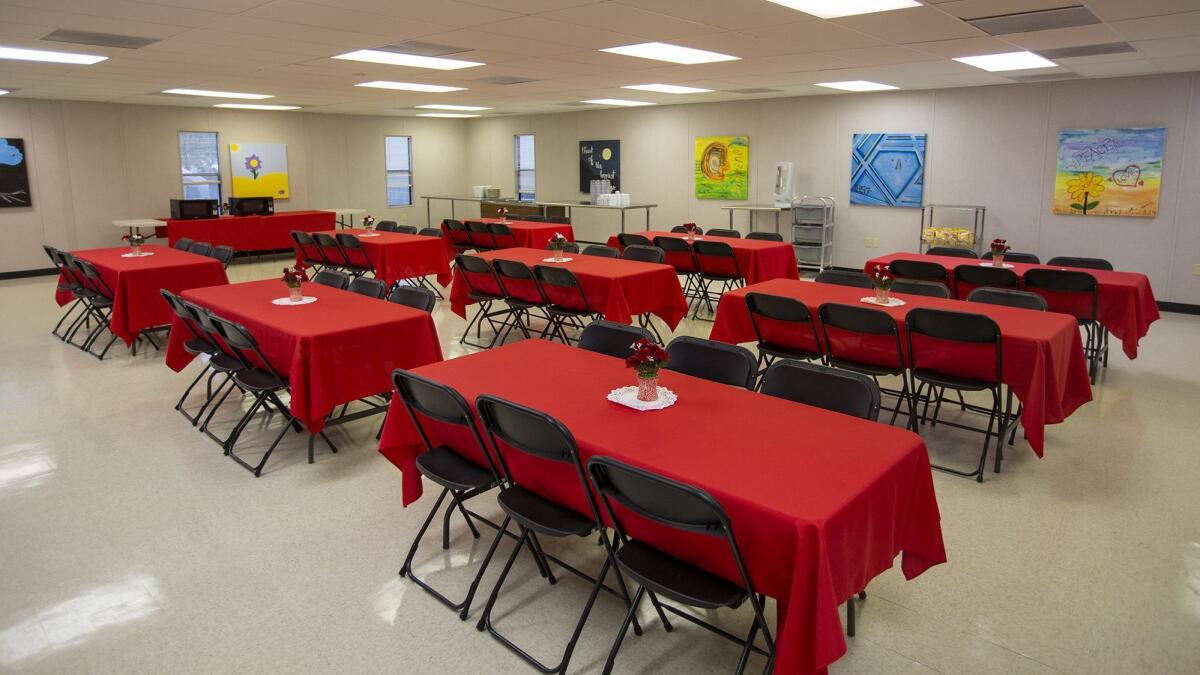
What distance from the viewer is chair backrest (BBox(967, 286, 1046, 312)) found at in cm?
459

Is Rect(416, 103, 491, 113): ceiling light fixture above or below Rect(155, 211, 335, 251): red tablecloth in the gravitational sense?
above

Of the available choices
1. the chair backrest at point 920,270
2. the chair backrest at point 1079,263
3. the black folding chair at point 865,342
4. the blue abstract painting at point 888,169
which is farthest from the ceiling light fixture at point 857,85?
the black folding chair at point 865,342

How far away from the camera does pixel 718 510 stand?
189 centimetres

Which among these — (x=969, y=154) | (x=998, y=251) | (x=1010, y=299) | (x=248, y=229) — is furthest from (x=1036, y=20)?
(x=248, y=229)

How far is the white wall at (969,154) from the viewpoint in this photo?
7.94m

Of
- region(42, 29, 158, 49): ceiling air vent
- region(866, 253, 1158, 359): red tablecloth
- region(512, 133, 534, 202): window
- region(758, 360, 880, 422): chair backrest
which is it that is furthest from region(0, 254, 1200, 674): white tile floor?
region(512, 133, 534, 202): window

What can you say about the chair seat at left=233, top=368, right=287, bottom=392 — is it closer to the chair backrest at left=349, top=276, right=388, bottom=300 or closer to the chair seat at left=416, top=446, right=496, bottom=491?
the chair backrest at left=349, top=276, right=388, bottom=300

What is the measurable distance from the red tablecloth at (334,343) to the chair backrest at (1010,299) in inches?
133

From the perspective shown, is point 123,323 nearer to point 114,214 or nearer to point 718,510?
point 718,510

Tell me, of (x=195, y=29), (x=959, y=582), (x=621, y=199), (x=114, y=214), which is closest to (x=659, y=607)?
(x=959, y=582)

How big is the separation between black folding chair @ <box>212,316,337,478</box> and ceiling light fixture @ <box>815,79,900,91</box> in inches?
261

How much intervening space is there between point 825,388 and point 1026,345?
5.18 ft

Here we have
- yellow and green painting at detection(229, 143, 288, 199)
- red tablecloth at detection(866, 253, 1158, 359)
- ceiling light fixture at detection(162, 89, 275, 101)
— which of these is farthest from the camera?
yellow and green painting at detection(229, 143, 288, 199)

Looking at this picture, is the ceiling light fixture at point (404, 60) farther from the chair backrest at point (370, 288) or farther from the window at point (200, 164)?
the window at point (200, 164)
